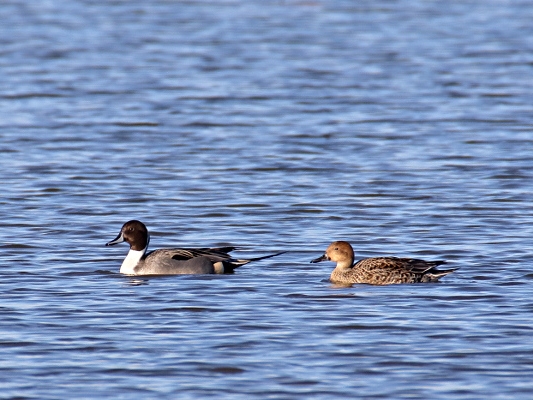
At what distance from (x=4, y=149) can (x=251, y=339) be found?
1101cm

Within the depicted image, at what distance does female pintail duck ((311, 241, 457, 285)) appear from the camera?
11.1 m

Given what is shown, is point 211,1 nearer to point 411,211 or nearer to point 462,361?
point 411,211

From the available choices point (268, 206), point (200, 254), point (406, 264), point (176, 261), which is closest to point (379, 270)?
point (406, 264)

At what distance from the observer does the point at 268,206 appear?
49.8 feet

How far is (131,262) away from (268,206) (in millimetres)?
3529

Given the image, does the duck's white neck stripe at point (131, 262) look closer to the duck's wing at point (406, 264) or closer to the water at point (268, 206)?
the water at point (268, 206)

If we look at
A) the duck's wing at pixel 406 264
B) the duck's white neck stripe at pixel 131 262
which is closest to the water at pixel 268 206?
the duck's white neck stripe at pixel 131 262

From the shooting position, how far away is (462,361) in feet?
28.0

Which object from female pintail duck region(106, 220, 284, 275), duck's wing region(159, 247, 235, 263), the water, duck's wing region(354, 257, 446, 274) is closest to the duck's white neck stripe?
female pintail duck region(106, 220, 284, 275)

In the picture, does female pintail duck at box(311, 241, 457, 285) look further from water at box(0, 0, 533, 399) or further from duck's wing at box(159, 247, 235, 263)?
duck's wing at box(159, 247, 235, 263)

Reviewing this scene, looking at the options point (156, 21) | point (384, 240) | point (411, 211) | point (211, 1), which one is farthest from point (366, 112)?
point (211, 1)

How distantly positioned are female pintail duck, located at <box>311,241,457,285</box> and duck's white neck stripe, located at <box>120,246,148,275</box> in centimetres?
179

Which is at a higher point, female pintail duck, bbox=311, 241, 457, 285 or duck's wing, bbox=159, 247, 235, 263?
duck's wing, bbox=159, 247, 235, 263

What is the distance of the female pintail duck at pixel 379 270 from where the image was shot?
1109 cm
